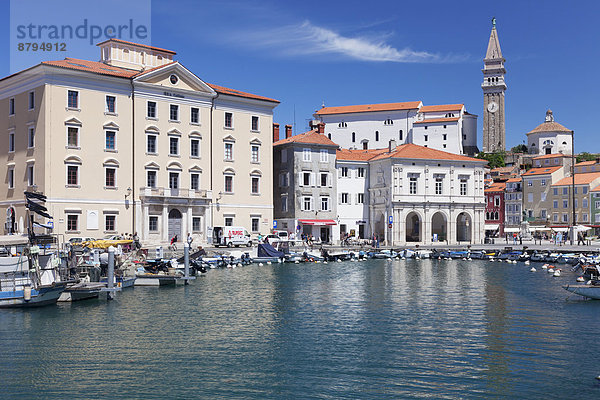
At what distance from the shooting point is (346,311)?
31.9 m

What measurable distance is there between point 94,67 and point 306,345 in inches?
1923

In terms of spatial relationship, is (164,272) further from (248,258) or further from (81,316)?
(248,258)

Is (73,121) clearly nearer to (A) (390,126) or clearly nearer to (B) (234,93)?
(B) (234,93)

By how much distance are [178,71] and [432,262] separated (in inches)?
1259

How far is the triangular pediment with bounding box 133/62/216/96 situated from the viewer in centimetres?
6475

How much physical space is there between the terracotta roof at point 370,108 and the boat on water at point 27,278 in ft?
325

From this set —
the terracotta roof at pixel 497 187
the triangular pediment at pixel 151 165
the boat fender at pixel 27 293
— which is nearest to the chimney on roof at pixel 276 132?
the triangular pediment at pixel 151 165

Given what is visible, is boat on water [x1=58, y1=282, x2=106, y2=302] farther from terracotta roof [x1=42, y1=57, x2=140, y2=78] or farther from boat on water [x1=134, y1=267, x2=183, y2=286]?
terracotta roof [x1=42, y1=57, x2=140, y2=78]

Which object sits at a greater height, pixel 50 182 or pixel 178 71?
pixel 178 71

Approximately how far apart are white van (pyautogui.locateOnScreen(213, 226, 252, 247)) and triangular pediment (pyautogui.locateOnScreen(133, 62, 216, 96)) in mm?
14448

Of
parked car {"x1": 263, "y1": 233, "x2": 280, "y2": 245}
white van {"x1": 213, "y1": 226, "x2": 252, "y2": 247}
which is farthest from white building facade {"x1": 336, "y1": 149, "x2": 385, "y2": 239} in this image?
white van {"x1": 213, "y1": 226, "x2": 252, "y2": 247}

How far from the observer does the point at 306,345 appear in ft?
79.4

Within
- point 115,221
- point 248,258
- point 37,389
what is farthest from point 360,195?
point 37,389

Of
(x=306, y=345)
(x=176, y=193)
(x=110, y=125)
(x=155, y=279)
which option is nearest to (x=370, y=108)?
(x=176, y=193)
